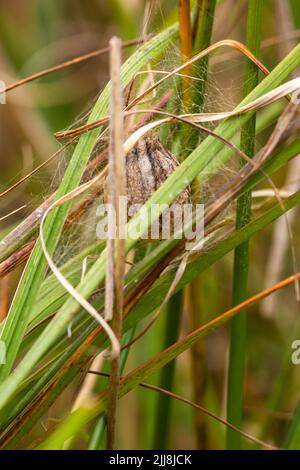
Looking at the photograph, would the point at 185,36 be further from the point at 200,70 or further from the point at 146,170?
the point at 146,170

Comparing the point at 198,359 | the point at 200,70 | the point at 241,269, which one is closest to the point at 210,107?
the point at 200,70

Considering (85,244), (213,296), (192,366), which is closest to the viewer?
(85,244)

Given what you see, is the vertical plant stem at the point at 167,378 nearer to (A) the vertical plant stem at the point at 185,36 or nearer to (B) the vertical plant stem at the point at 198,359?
(B) the vertical plant stem at the point at 198,359

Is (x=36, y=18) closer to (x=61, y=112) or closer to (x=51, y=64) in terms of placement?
(x=51, y=64)

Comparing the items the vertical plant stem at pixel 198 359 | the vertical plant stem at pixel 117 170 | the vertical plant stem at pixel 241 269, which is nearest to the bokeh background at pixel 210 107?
the vertical plant stem at pixel 198 359
